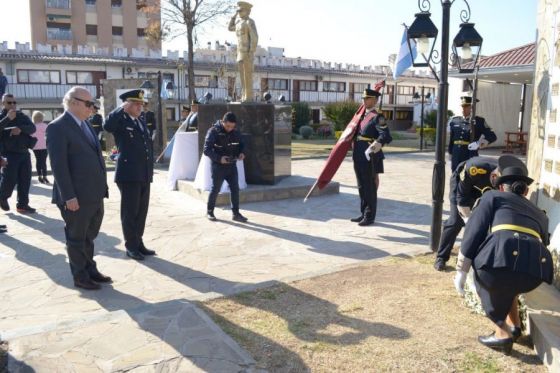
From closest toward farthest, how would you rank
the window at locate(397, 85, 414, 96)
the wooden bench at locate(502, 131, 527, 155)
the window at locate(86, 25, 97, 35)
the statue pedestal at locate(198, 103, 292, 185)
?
1. the statue pedestal at locate(198, 103, 292, 185)
2. the wooden bench at locate(502, 131, 527, 155)
3. the window at locate(397, 85, 414, 96)
4. the window at locate(86, 25, 97, 35)

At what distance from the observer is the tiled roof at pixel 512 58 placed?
1774 centimetres

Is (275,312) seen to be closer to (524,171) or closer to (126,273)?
(126,273)

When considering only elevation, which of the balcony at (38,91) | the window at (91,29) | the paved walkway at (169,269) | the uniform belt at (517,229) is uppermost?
the window at (91,29)

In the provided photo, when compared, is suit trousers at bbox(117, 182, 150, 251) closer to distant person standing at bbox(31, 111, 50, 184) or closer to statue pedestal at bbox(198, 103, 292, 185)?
statue pedestal at bbox(198, 103, 292, 185)

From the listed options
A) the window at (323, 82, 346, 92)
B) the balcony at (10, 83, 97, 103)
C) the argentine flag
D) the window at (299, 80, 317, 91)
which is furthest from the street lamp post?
the window at (323, 82, 346, 92)

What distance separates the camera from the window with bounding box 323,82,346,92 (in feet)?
137

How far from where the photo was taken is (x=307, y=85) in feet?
134

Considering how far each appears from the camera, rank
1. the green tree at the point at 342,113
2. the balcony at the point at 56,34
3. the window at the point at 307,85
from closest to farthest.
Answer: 1. the green tree at the point at 342,113
2. the window at the point at 307,85
3. the balcony at the point at 56,34

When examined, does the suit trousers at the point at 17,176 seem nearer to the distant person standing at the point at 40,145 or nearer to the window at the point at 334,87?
the distant person standing at the point at 40,145

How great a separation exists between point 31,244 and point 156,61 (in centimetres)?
3009

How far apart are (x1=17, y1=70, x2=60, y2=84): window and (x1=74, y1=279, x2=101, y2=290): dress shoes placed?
30.5 m

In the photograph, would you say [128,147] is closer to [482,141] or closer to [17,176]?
[17,176]

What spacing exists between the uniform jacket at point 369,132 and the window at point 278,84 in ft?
103

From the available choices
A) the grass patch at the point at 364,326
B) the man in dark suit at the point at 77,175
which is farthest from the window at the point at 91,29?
the grass patch at the point at 364,326
